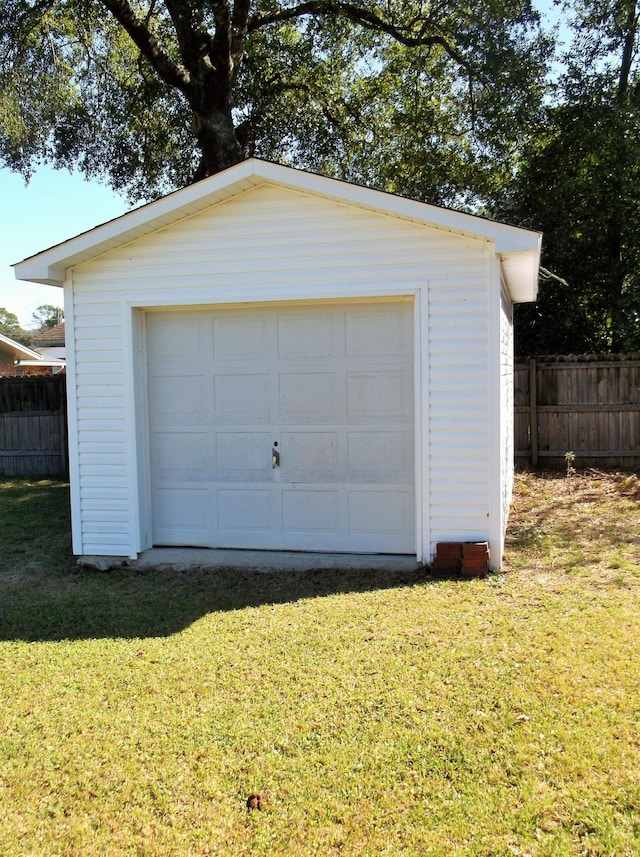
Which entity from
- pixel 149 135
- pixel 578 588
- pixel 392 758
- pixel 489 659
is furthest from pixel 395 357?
pixel 149 135

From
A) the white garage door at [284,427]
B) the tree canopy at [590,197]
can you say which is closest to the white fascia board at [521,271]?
the white garage door at [284,427]

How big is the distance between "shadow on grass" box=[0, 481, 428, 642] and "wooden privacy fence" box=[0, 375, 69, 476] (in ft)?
21.2

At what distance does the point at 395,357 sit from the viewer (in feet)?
21.7

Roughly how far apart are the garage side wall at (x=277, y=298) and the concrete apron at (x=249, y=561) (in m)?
0.12

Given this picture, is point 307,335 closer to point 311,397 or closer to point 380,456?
point 311,397

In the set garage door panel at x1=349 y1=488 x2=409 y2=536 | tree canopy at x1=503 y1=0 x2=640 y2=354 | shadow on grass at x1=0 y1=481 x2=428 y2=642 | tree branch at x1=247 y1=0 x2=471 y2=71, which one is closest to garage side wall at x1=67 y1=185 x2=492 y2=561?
garage door panel at x1=349 y1=488 x2=409 y2=536

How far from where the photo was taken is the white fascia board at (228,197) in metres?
5.86

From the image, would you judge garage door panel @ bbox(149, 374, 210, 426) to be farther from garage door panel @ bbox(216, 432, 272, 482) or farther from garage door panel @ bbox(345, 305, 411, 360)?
garage door panel @ bbox(345, 305, 411, 360)

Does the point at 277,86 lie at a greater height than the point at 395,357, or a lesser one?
greater

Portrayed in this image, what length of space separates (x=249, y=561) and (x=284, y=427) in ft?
4.38

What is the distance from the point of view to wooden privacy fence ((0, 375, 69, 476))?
13.8m

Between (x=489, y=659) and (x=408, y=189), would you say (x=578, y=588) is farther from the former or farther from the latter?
(x=408, y=189)

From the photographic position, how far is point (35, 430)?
13898mm

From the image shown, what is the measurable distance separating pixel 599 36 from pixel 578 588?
545 inches
